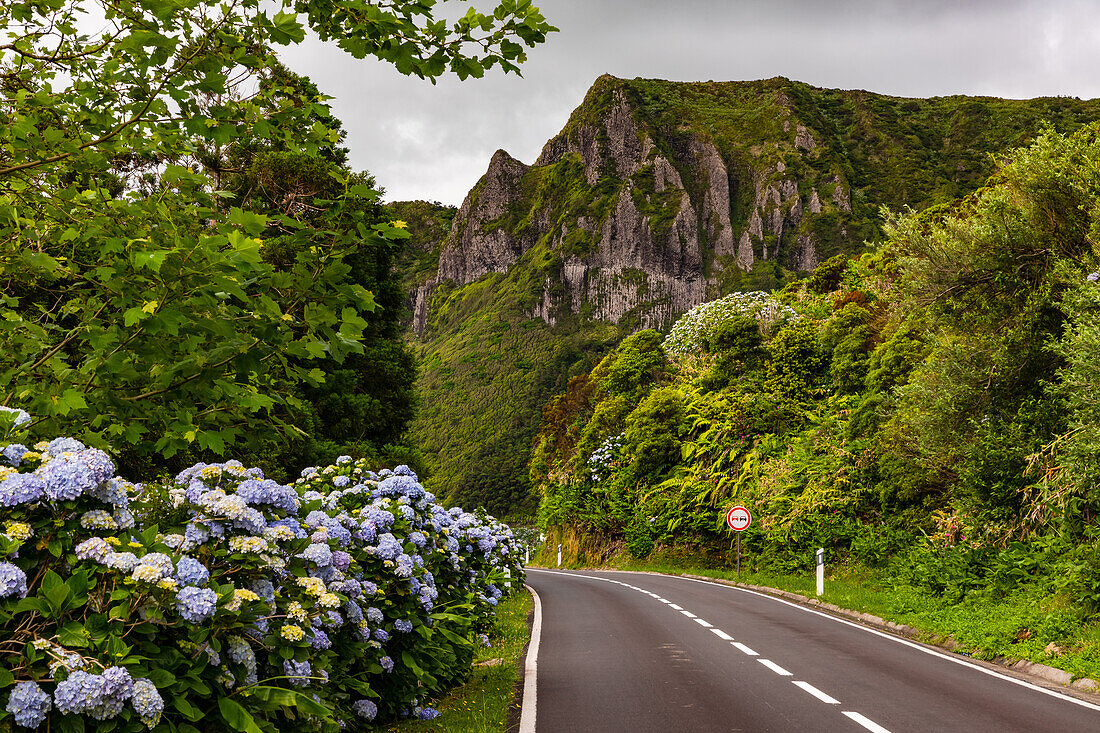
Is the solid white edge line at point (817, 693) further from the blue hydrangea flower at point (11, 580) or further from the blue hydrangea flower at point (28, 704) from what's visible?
the blue hydrangea flower at point (11, 580)

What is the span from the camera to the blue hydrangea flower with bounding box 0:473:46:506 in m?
2.96

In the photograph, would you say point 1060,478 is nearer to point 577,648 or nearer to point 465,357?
point 577,648

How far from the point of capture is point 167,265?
354cm

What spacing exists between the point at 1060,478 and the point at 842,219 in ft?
503

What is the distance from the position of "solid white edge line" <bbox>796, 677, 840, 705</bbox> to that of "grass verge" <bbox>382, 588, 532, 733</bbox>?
330 centimetres

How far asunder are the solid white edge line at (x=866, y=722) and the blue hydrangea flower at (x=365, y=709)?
4339 mm

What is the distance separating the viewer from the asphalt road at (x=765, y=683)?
6.69 metres

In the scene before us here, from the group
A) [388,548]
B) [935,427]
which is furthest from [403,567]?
[935,427]

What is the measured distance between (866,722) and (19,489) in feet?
22.5

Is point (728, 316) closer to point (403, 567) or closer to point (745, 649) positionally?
point (745, 649)

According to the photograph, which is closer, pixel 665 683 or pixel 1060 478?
pixel 665 683

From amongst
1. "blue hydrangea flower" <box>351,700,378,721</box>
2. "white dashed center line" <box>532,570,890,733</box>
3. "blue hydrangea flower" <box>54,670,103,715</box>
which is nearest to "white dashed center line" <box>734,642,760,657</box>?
"white dashed center line" <box>532,570,890,733</box>

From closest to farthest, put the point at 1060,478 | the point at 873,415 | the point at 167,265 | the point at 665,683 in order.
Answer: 1. the point at 167,265
2. the point at 665,683
3. the point at 1060,478
4. the point at 873,415

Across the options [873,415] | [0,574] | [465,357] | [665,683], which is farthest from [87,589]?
[465,357]
